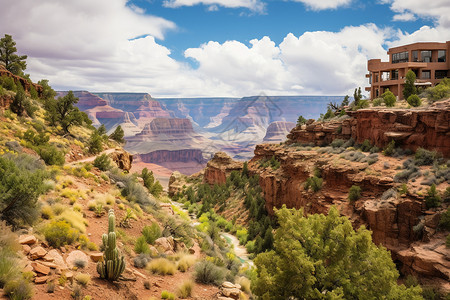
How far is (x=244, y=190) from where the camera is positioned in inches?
2064

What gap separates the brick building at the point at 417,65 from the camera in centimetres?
5066

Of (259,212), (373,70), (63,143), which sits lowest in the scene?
(259,212)

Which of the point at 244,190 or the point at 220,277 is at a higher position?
the point at 220,277

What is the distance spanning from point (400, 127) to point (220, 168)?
36.8 m

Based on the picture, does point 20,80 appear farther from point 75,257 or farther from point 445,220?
point 445,220

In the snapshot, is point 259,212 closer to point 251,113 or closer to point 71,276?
point 71,276

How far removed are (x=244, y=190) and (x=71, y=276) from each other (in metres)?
45.0

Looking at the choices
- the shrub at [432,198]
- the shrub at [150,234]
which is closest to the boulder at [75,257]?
the shrub at [150,234]

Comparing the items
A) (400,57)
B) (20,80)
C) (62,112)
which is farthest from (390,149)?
(20,80)

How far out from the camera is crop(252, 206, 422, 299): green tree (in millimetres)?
11188

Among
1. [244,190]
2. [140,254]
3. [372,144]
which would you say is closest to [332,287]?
[140,254]

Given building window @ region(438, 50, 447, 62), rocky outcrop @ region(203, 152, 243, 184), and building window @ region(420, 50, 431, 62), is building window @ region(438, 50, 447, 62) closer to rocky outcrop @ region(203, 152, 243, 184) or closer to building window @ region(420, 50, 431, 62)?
building window @ region(420, 50, 431, 62)

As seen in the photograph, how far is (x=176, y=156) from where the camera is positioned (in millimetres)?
179375

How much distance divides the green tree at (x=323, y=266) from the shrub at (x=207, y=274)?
147 cm
